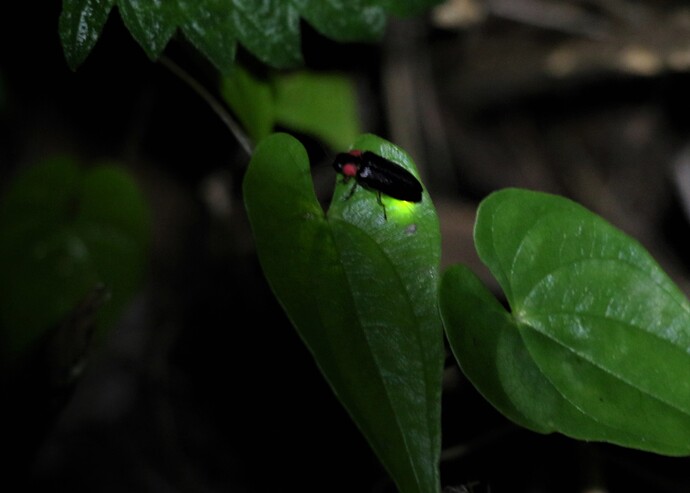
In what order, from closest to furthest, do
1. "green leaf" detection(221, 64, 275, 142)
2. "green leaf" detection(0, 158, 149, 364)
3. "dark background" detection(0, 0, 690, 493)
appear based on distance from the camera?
1. "green leaf" detection(221, 64, 275, 142)
2. "green leaf" detection(0, 158, 149, 364)
3. "dark background" detection(0, 0, 690, 493)

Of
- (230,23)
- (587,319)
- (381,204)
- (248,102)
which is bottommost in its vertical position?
(587,319)

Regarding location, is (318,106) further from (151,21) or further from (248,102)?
(151,21)

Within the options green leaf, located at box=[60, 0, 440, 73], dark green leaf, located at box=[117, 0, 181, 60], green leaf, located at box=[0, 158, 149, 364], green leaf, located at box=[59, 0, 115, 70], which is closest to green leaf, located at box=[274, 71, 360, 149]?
green leaf, located at box=[0, 158, 149, 364]

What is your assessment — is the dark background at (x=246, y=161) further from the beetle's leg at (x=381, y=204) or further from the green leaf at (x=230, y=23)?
the beetle's leg at (x=381, y=204)

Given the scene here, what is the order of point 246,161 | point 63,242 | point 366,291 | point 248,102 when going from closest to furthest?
point 366,291 < point 248,102 < point 63,242 < point 246,161

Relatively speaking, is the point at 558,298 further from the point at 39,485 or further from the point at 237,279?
the point at 39,485

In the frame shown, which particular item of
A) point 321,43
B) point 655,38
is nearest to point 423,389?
point 321,43

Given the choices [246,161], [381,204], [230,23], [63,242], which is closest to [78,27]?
[230,23]

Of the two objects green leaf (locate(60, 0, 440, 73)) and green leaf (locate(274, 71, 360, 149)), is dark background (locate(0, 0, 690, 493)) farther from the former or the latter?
green leaf (locate(60, 0, 440, 73))
